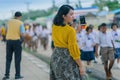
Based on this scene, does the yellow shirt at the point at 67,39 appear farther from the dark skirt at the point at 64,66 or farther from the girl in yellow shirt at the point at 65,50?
the dark skirt at the point at 64,66

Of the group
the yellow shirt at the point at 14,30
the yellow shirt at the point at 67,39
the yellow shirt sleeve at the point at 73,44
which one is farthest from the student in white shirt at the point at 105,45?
the yellow shirt sleeve at the point at 73,44

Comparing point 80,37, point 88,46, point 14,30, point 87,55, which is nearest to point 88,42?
point 88,46

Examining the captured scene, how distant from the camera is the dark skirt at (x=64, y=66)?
20.4 feet

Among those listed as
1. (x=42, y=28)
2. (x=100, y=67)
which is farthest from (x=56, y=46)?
(x=42, y=28)

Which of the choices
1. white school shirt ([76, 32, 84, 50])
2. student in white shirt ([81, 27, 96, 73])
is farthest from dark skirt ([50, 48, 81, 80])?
student in white shirt ([81, 27, 96, 73])

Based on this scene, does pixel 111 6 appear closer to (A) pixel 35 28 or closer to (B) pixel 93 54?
(A) pixel 35 28

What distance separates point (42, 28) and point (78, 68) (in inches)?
761

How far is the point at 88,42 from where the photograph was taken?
13.2 metres

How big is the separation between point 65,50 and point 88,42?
7108 mm

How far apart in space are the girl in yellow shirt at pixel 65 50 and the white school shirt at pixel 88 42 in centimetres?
696

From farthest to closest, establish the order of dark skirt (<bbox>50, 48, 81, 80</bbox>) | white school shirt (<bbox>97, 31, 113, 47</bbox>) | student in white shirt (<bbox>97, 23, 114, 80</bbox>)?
1. white school shirt (<bbox>97, 31, 113, 47</bbox>)
2. student in white shirt (<bbox>97, 23, 114, 80</bbox>)
3. dark skirt (<bbox>50, 48, 81, 80</bbox>)

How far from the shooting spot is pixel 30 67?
14750mm

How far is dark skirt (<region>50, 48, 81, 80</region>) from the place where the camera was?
20.4 feet

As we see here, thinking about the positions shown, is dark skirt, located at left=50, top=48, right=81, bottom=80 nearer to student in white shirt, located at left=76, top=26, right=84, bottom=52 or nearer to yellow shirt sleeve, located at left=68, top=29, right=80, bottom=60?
yellow shirt sleeve, located at left=68, top=29, right=80, bottom=60
